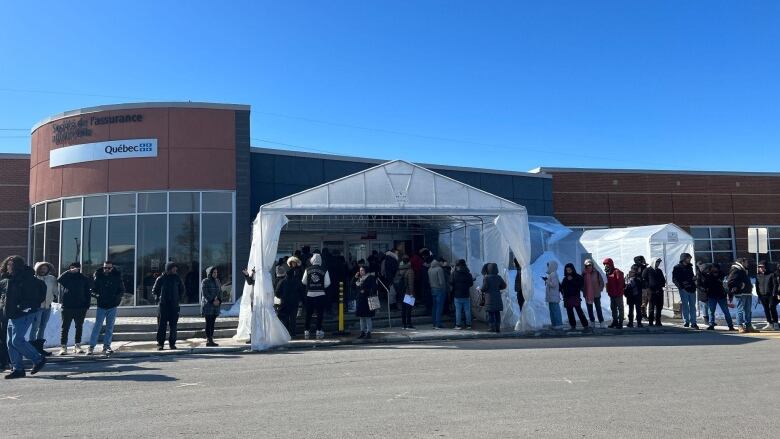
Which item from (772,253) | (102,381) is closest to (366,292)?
(102,381)

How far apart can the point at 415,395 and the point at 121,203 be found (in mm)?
14333

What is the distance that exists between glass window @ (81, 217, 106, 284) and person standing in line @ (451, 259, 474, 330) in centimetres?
1111

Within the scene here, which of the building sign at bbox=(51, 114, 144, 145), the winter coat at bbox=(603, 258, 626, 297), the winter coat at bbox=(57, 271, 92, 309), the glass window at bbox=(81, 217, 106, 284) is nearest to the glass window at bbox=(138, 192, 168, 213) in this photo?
the glass window at bbox=(81, 217, 106, 284)

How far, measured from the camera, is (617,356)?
30.7 feet

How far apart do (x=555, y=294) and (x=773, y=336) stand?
445 centimetres

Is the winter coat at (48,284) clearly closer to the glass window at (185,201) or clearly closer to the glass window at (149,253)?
the glass window at (149,253)

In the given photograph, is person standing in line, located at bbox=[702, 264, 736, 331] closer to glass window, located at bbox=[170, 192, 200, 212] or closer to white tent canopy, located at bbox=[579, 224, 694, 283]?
white tent canopy, located at bbox=[579, 224, 694, 283]

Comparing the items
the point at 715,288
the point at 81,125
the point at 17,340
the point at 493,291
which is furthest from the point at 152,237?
the point at 715,288

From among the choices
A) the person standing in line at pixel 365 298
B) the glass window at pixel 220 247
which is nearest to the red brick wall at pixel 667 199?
the glass window at pixel 220 247

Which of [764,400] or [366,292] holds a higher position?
[366,292]

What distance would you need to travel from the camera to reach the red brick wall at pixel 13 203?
71.4 ft

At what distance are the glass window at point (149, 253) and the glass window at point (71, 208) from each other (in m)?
2.28

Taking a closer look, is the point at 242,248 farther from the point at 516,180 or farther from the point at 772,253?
the point at 772,253

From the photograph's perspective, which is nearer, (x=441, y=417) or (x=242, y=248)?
(x=441, y=417)
